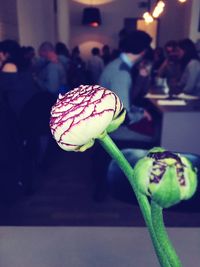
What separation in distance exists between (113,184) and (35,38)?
597 centimetres

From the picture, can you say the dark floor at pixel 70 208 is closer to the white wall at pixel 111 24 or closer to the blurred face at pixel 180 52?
the blurred face at pixel 180 52

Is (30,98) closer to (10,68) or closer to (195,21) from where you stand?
(10,68)

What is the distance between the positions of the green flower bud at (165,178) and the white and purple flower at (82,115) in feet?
0.22

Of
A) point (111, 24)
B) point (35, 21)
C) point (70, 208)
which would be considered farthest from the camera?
point (111, 24)

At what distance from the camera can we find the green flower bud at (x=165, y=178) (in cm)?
37

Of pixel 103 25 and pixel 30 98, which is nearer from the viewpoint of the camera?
pixel 30 98

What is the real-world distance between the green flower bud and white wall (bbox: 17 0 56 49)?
5.25m

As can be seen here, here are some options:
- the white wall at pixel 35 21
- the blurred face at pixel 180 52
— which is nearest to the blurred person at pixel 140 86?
the blurred face at pixel 180 52

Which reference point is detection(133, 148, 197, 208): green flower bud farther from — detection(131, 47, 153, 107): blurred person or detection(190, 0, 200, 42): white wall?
detection(190, 0, 200, 42): white wall

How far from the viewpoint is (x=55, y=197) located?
288cm

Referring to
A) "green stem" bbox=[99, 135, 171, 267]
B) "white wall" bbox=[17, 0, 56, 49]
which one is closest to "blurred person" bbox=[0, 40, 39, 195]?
"green stem" bbox=[99, 135, 171, 267]

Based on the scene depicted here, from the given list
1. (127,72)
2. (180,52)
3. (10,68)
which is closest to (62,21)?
(180,52)

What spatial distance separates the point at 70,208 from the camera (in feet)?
8.86

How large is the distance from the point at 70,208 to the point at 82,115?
2.39m
